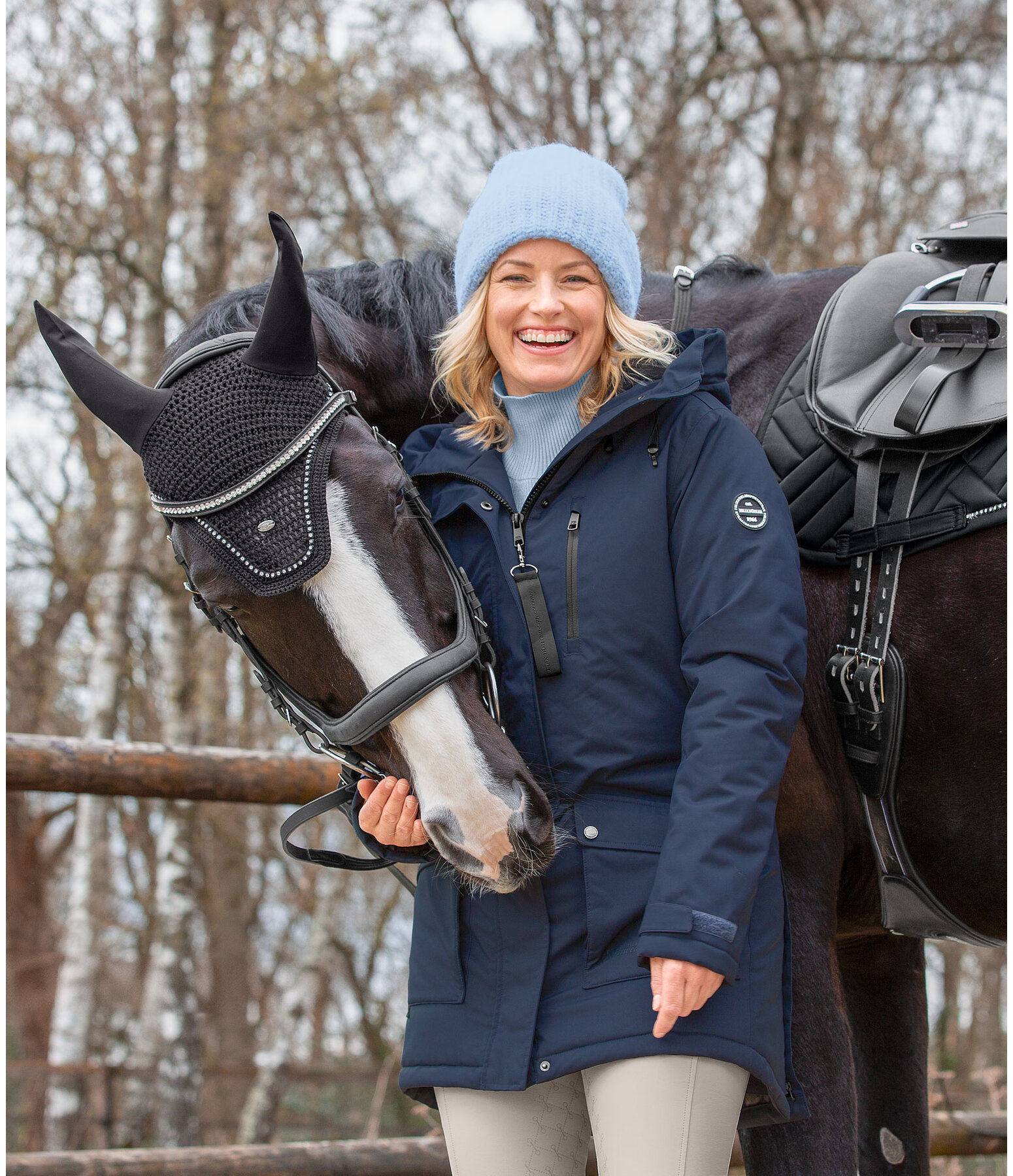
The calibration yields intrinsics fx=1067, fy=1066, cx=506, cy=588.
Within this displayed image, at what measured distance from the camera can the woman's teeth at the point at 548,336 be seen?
1.57 m

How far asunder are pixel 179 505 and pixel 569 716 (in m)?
0.61

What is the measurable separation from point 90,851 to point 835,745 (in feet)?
18.8

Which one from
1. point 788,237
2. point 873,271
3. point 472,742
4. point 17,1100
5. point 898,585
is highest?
point 788,237

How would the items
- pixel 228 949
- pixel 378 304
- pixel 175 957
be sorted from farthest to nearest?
pixel 228 949 → pixel 175 957 → pixel 378 304

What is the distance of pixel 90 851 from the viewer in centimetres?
644

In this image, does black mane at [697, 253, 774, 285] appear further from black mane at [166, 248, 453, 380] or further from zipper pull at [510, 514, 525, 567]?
zipper pull at [510, 514, 525, 567]

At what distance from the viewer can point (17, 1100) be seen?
30.2ft

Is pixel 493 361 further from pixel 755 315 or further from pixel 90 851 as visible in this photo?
pixel 90 851

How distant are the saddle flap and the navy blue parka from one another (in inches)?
12.9

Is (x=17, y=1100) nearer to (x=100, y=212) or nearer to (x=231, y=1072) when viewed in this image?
(x=231, y=1072)

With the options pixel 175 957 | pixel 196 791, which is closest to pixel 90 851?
pixel 175 957

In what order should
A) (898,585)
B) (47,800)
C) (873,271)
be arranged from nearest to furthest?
(898,585) < (873,271) < (47,800)

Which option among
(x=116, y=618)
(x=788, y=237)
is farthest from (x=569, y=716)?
(x=788, y=237)

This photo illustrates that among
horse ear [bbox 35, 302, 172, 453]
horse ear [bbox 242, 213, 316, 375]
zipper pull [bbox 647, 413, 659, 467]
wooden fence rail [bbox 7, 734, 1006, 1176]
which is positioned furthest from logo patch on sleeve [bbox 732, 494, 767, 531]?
wooden fence rail [bbox 7, 734, 1006, 1176]
